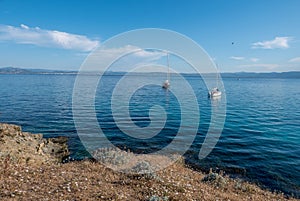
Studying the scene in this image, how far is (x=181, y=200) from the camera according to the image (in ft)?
32.8

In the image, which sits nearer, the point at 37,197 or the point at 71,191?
the point at 37,197

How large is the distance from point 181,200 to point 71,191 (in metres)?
4.56

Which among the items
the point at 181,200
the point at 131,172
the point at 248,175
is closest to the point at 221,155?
the point at 248,175

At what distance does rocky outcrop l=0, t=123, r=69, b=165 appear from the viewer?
15281 mm

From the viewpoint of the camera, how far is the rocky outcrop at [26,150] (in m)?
15.3

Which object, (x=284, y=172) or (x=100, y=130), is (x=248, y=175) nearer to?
(x=284, y=172)

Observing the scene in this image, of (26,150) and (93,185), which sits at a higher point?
(93,185)

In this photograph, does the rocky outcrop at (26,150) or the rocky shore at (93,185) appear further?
the rocky outcrop at (26,150)

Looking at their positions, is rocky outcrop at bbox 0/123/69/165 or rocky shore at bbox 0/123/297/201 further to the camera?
rocky outcrop at bbox 0/123/69/165

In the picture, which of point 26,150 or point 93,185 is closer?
point 93,185

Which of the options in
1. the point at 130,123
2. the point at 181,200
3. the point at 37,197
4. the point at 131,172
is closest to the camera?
the point at 37,197

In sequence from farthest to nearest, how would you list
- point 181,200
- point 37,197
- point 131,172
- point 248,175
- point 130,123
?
point 130,123, point 248,175, point 131,172, point 181,200, point 37,197

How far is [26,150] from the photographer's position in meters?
17.5

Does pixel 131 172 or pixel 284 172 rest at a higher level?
pixel 131 172
